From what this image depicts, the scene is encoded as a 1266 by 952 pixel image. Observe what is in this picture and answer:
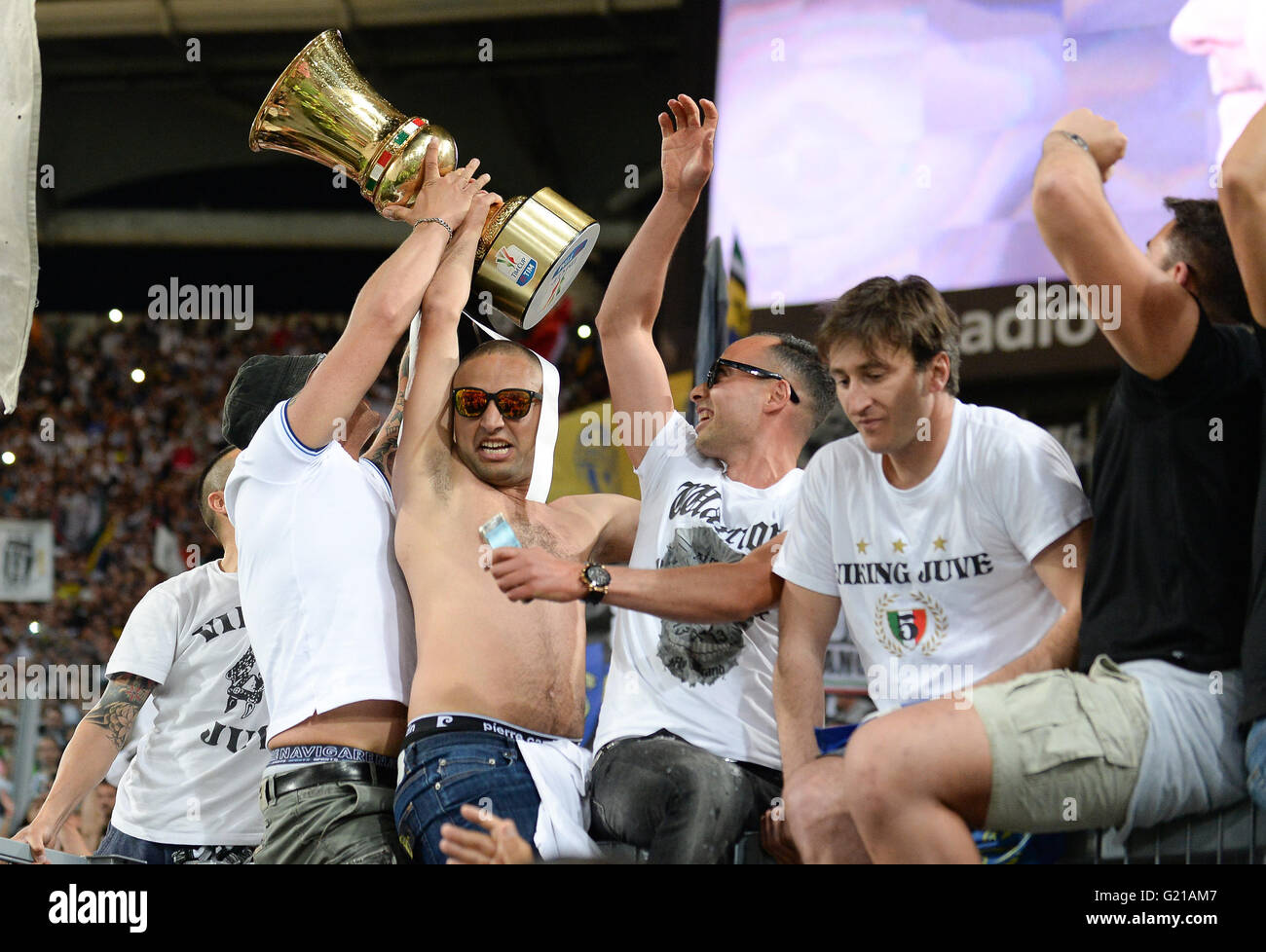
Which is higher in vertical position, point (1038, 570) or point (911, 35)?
point (911, 35)

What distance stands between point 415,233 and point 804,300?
473cm

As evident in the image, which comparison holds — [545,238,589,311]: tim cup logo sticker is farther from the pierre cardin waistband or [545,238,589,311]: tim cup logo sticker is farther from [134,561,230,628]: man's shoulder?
[134,561,230,628]: man's shoulder

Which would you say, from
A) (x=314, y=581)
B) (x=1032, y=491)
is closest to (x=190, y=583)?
(x=314, y=581)

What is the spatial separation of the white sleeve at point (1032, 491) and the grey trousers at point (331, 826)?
1476 mm

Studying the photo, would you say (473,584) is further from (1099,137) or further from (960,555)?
(1099,137)

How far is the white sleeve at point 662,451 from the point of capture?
3.41 m

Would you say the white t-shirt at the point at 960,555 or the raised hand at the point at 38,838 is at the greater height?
the white t-shirt at the point at 960,555

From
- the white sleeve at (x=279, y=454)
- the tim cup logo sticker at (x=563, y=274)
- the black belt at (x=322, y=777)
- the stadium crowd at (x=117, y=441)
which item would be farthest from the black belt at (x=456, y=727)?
the stadium crowd at (x=117, y=441)

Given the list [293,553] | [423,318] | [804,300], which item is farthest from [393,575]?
[804,300]

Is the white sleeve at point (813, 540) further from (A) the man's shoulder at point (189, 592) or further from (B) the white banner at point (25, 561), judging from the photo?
(B) the white banner at point (25, 561)

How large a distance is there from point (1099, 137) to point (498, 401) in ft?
4.77

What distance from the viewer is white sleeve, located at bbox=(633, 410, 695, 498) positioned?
3.41 metres

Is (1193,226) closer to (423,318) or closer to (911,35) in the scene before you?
(423,318)

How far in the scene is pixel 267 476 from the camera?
3.07m
